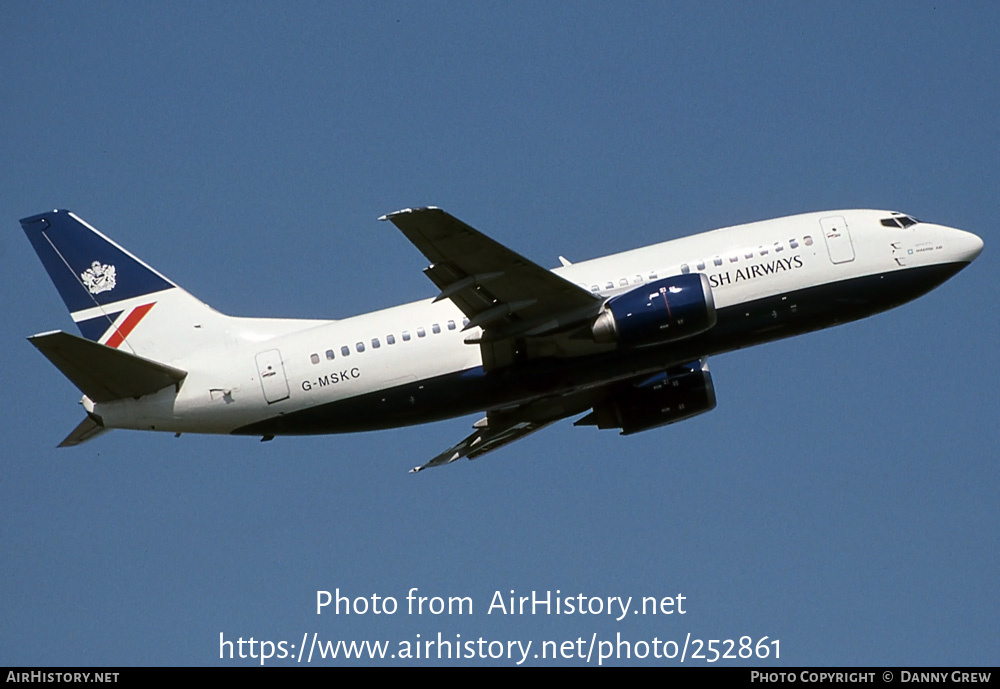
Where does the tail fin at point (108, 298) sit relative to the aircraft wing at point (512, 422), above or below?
above

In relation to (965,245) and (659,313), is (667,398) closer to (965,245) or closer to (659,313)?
(659,313)

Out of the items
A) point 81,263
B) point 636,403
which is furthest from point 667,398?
point 81,263

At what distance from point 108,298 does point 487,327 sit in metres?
13.0

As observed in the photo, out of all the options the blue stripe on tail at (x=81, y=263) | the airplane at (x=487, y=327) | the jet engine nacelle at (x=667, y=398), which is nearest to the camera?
the airplane at (x=487, y=327)

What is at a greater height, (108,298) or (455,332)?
(108,298)

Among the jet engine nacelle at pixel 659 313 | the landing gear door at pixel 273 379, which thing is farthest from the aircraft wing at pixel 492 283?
the landing gear door at pixel 273 379

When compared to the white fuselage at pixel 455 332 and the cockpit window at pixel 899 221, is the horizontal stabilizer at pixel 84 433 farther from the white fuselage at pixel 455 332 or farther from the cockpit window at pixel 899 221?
the cockpit window at pixel 899 221

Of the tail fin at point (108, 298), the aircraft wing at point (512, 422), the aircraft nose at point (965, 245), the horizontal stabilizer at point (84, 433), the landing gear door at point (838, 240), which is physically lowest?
the aircraft wing at point (512, 422)

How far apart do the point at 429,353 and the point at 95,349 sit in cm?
1021

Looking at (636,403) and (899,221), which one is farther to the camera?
(636,403)

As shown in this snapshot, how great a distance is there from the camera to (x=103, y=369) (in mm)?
44344

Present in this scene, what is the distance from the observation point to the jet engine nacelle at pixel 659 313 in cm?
4406

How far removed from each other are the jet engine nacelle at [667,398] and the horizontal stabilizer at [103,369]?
49.4ft
